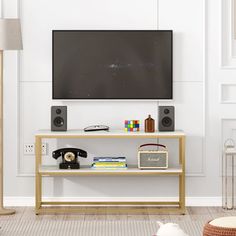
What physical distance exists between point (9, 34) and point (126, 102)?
121 cm

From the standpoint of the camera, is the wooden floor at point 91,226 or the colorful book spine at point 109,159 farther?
the colorful book spine at point 109,159

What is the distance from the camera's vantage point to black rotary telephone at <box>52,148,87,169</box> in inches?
212

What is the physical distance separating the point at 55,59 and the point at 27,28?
1.26 feet

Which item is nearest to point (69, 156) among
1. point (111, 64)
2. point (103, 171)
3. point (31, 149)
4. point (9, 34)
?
point (103, 171)

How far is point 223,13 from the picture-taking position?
5.62m

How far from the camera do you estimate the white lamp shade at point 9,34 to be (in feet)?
17.0

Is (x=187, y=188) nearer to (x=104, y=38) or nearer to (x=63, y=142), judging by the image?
(x=63, y=142)

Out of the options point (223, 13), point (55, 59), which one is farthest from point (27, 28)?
point (223, 13)

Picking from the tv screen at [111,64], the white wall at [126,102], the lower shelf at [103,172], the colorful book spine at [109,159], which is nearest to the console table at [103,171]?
the lower shelf at [103,172]

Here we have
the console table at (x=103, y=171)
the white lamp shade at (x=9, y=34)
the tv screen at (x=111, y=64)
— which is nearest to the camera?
the white lamp shade at (x=9, y=34)

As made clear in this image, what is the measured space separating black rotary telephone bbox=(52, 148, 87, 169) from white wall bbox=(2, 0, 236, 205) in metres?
0.20

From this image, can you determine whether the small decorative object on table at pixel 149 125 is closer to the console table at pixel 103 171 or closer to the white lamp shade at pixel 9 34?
the console table at pixel 103 171

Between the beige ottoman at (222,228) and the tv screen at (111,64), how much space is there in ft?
9.17

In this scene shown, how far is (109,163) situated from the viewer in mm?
5391
